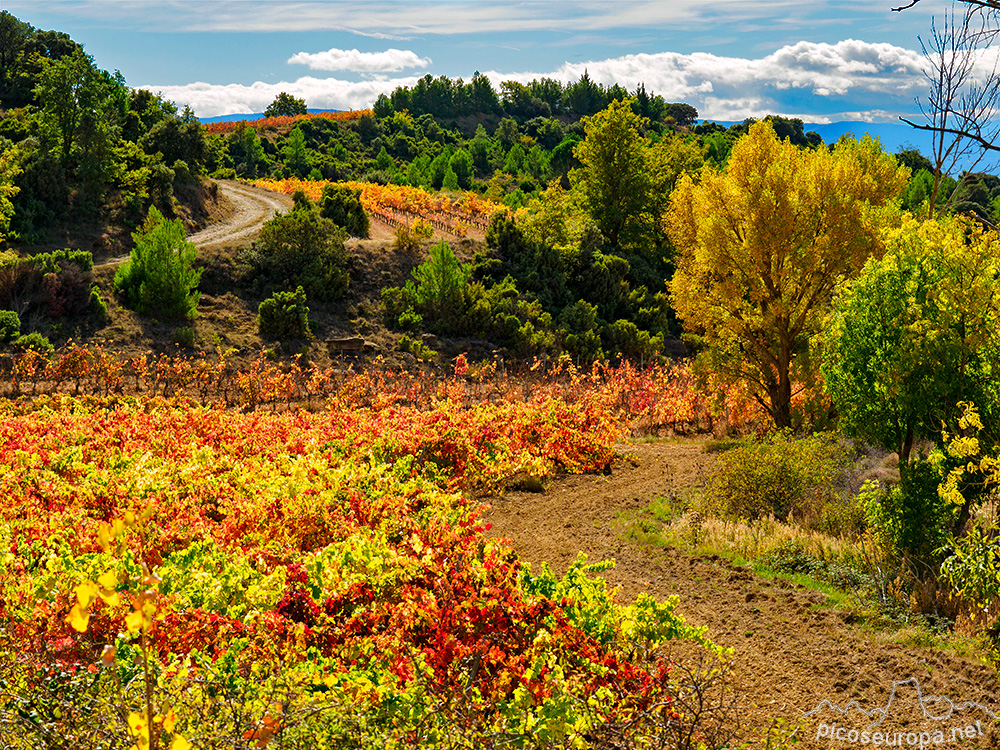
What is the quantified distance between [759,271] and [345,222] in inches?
712

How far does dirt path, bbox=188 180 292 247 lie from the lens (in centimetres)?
2461

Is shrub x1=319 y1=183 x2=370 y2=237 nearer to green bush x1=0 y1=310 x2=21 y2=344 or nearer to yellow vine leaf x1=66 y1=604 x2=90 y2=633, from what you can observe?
green bush x1=0 y1=310 x2=21 y2=344

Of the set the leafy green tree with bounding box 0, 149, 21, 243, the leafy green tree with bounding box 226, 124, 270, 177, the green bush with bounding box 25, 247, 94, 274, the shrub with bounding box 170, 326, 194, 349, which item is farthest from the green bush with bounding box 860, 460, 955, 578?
the leafy green tree with bounding box 226, 124, 270, 177

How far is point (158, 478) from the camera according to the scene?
22.1 feet

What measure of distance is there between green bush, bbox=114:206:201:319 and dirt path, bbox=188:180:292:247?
154 inches

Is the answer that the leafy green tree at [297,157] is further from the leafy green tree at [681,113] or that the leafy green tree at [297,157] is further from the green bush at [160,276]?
the leafy green tree at [681,113]

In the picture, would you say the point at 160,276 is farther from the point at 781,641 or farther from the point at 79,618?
the point at 79,618

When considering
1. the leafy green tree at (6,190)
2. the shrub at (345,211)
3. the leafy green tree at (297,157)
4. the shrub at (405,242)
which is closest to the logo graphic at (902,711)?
the leafy green tree at (6,190)

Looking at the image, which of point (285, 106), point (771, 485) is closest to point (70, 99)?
point (771, 485)

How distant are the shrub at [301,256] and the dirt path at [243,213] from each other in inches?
62.6

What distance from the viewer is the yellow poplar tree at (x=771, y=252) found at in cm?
1391

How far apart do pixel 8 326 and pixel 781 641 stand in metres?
18.0

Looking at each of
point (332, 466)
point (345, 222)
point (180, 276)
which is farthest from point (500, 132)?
point (332, 466)

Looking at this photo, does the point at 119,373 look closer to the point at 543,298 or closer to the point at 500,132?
the point at 543,298
